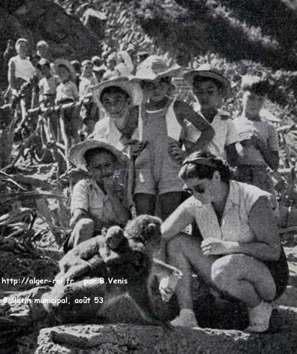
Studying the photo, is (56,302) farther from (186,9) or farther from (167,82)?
(186,9)

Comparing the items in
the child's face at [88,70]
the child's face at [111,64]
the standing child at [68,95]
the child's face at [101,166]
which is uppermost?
the child's face at [111,64]

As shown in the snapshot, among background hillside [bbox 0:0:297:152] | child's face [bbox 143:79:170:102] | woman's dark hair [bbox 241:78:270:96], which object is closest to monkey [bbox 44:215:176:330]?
child's face [bbox 143:79:170:102]

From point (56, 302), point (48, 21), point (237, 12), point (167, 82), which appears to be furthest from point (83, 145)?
point (48, 21)

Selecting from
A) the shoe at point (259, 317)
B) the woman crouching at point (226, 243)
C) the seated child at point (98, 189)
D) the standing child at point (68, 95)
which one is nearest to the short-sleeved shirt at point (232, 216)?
the woman crouching at point (226, 243)

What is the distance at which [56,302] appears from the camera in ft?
13.3

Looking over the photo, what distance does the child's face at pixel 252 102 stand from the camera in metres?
5.46

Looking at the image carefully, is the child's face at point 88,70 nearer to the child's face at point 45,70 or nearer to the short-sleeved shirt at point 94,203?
the child's face at point 45,70

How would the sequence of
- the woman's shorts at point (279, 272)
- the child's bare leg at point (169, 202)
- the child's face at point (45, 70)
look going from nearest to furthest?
the woman's shorts at point (279, 272) → the child's bare leg at point (169, 202) → the child's face at point (45, 70)

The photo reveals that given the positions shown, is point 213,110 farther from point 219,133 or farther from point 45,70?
point 45,70

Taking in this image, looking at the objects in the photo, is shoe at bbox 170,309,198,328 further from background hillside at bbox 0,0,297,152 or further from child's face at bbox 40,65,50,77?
background hillside at bbox 0,0,297,152

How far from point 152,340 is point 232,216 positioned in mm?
829

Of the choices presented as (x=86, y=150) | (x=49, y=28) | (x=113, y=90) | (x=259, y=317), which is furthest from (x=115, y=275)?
(x=49, y=28)

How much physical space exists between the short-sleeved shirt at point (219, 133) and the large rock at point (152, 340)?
54.5 inches

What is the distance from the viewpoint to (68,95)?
34.1 feet
